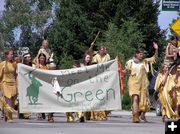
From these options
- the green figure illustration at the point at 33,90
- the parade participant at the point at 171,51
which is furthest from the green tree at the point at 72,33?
the green figure illustration at the point at 33,90

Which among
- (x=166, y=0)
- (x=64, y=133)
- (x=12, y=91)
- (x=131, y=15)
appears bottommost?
(x=64, y=133)

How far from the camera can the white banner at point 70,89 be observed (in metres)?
16.4

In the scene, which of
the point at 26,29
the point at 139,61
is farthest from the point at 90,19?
the point at 139,61

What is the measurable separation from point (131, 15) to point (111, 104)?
3789 centimetres

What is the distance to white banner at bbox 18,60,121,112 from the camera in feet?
53.8

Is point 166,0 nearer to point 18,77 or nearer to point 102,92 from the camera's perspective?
point 102,92

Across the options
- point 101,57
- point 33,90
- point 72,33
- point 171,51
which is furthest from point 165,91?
point 72,33

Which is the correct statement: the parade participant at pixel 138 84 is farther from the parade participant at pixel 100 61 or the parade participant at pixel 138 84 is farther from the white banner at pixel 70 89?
the parade participant at pixel 100 61

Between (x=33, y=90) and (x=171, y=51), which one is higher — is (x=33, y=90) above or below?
below

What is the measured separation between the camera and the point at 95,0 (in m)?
56.9

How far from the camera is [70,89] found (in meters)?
16.8

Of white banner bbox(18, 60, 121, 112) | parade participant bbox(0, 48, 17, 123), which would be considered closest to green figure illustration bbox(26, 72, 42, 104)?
white banner bbox(18, 60, 121, 112)

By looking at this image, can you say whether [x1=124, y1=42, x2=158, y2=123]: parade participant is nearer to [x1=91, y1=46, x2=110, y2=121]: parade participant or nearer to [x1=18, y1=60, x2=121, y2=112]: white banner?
[x1=18, y1=60, x2=121, y2=112]: white banner

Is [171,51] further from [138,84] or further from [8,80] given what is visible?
[8,80]
